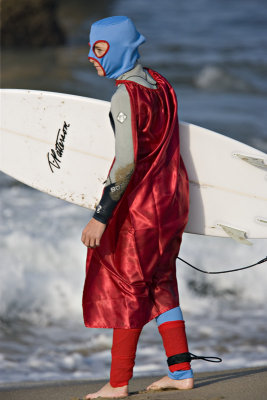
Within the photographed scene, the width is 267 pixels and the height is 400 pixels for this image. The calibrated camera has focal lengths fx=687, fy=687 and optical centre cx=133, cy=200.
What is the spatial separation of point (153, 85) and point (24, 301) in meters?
2.51

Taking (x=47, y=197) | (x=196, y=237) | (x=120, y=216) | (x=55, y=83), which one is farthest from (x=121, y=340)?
(x=55, y=83)

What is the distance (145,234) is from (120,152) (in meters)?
0.30

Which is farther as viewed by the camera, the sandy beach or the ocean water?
the ocean water

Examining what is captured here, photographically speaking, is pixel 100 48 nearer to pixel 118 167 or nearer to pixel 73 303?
pixel 118 167

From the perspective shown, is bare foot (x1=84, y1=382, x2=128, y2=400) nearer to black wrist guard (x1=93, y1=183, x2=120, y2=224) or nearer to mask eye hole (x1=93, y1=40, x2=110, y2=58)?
black wrist guard (x1=93, y1=183, x2=120, y2=224)

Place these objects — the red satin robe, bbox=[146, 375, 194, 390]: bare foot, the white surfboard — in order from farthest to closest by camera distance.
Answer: the white surfboard, bbox=[146, 375, 194, 390]: bare foot, the red satin robe

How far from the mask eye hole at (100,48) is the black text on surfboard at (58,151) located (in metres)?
0.63

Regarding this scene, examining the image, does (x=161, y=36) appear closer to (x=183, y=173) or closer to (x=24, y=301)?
(x=24, y=301)

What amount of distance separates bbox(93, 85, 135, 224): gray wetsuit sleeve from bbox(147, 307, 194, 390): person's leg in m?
0.47

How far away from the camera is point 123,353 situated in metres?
2.35

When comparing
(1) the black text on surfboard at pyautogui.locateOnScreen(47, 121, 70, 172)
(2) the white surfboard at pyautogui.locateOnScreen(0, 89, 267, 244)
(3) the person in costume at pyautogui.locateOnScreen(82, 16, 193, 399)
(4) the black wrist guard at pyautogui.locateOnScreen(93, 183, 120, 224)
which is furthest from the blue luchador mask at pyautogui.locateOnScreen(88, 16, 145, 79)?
(1) the black text on surfboard at pyautogui.locateOnScreen(47, 121, 70, 172)

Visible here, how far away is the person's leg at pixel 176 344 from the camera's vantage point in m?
2.39

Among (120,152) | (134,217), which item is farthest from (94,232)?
(120,152)

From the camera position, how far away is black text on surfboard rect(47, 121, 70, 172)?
2803mm
